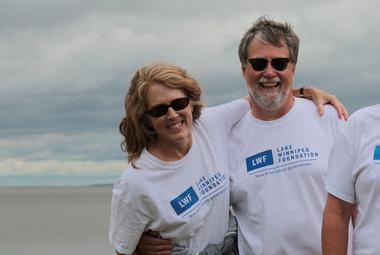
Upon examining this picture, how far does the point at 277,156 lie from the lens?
17.5ft

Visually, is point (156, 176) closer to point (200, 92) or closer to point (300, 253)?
point (200, 92)

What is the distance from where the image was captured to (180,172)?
535cm

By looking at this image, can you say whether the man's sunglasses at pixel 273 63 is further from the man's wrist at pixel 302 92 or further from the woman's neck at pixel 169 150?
the woman's neck at pixel 169 150

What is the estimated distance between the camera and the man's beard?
5312mm

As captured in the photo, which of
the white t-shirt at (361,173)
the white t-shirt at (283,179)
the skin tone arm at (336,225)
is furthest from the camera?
the white t-shirt at (283,179)

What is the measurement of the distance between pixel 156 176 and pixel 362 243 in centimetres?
143

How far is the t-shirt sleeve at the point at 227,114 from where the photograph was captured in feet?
18.7

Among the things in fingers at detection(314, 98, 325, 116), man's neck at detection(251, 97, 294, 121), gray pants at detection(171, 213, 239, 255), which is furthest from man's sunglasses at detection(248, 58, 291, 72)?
gray pants at detection(171, 213, 239, 255)

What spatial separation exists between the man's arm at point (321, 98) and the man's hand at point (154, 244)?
132cm

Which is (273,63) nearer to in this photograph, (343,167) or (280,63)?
(280,63)

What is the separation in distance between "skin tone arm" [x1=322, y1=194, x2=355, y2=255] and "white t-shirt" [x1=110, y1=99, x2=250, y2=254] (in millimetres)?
937

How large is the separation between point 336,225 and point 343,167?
13.7 inches

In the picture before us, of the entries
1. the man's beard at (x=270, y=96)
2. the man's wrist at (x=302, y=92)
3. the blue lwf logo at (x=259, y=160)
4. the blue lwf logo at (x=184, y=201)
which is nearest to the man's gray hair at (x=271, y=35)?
the man's beard at (x=270, y=96)

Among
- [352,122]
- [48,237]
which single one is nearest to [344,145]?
[352,122]
